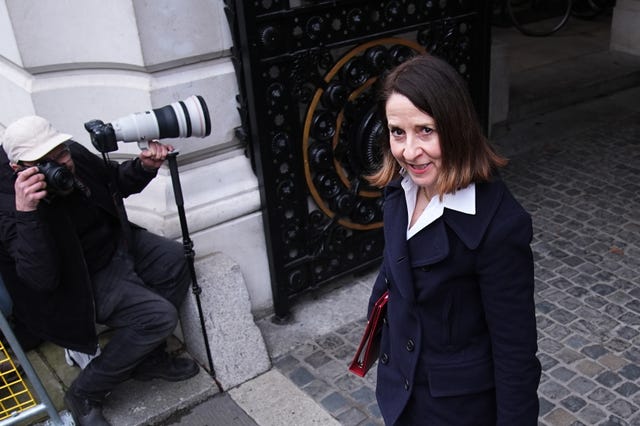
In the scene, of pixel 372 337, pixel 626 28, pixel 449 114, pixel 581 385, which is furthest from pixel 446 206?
pixel 626 28

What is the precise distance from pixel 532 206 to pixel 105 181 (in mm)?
3325

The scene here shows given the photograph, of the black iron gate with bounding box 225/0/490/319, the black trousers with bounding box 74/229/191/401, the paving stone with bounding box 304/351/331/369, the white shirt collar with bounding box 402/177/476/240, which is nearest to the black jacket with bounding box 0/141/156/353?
the black trousers with bounding box 74/229/191/401

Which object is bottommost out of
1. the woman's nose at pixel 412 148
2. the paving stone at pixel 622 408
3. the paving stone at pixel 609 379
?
the paving stone at pixel 609 379

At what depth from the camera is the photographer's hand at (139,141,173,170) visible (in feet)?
11.6

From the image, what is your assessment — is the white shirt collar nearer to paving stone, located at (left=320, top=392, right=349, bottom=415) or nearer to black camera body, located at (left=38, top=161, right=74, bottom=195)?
black camera body, located at (left=38, top=161, right=74, bottom=195)

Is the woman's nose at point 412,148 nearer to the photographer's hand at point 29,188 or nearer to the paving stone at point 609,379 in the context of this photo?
the photographer's hand at point 29,188

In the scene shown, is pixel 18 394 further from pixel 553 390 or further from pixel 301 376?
pixel 553 390

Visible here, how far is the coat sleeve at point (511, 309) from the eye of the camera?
6.56ft

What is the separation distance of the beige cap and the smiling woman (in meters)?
1.71

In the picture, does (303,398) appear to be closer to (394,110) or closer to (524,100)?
(394,110)

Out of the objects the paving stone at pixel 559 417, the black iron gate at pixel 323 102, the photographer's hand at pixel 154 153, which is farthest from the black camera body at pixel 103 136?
the paving stone at pixel 559 417

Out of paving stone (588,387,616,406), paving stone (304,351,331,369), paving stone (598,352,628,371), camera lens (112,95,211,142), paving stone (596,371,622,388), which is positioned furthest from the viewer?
paving stone (304,351,331,369)

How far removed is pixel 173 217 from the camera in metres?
3.97

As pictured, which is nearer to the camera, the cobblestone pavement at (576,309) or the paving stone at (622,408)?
the paving stone at (622,408)
